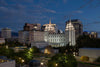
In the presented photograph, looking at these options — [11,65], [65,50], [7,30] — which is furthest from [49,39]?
[7,30]

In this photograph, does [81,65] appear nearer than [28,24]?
Yes

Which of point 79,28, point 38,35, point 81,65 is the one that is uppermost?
point 79,28

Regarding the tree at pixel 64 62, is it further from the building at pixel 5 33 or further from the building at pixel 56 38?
the building at pixel 5 33

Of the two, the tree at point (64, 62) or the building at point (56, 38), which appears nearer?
the tree at point (64, 62)

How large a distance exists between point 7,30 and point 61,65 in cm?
9795

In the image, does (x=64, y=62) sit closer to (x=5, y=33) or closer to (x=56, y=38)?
(x=56, y=38)

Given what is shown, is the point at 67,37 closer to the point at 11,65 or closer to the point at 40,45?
the point at 40,45

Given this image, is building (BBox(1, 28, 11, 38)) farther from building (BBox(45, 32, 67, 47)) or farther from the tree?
the tree

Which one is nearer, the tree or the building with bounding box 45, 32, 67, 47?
the tree

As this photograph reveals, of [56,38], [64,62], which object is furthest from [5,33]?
[64,62]

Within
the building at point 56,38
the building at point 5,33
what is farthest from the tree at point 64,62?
the building at point 5,33

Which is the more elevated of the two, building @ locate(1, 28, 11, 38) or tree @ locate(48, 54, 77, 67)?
building @ locate(1, 28, 11, 38)

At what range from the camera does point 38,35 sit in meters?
55.9

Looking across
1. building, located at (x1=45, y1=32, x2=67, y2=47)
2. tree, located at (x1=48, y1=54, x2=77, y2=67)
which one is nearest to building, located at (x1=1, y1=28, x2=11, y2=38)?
building, located at (x1=45, y1=32, x2=67, y2=47)
